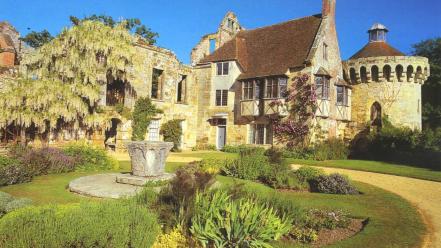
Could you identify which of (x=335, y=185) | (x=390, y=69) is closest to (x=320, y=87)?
(x=390, y=69)

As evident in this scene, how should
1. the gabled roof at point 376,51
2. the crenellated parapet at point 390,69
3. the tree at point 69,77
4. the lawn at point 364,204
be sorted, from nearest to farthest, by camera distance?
the lawn at point 364,204 → the tree at point 69,77 → the crenellated parapet at point 390,69 → the gabled roof at point 376,51

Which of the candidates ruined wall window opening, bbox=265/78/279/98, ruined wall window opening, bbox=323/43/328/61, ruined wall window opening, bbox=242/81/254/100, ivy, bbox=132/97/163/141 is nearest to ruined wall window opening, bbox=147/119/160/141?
ivy, bbox=132/97/163/141

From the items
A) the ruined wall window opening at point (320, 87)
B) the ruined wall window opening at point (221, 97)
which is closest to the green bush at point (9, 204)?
the ruined wall window opening at point (320, 87)

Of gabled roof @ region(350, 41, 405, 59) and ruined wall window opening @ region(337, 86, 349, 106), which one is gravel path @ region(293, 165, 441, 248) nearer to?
ruined wall window opening @ region(337, 86, 349, 106)

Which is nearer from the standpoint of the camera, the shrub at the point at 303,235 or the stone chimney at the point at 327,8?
the shrub at the point at 303,235

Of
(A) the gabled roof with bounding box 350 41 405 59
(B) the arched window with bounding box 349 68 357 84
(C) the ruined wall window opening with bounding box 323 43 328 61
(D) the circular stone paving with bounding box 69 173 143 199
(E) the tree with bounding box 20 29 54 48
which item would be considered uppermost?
(E) the tree with bounding box 20 29 54 48

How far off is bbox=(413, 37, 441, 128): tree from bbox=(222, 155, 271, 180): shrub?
27332 mm

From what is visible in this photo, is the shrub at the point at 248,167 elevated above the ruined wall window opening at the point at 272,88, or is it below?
below

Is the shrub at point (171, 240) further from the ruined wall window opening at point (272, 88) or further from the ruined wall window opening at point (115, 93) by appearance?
the ruined wall window opening at point (272, 88)

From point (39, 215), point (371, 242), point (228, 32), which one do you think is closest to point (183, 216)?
point (39, 215)

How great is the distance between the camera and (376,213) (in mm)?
8406

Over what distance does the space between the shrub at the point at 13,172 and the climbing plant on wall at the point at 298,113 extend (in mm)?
16948

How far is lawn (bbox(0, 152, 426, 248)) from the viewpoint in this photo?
6309 mm

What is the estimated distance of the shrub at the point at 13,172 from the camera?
34.8ft
